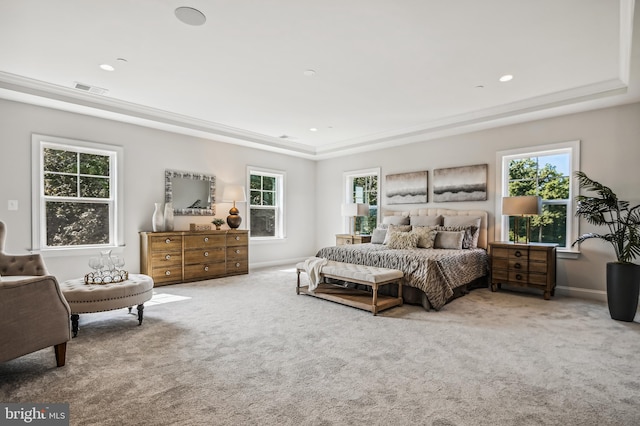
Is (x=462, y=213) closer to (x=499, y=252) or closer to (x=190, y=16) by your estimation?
(x=499, y=252)

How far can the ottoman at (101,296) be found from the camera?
9.39 ft

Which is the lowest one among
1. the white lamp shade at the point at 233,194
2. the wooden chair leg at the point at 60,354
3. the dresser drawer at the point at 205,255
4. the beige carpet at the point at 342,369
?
the beige carpet at the point at 342,369

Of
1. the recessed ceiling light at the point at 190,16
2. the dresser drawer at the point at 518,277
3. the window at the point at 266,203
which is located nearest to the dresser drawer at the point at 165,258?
the window at the point at 266,203

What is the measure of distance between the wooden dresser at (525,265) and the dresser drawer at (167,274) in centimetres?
476

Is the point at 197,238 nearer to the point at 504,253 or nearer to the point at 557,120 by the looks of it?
the point at 504,253

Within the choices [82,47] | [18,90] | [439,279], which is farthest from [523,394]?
[18,90]

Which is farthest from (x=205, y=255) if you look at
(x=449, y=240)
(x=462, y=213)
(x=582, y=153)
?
(x=582, y=153)

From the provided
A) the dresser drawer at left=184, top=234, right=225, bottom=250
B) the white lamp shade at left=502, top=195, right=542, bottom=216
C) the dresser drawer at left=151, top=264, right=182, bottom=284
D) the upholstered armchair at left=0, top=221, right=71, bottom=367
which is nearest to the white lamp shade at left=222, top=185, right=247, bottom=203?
the dresser drawer at left=184, top=234, right=225, bottom=250

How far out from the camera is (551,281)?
4.25m

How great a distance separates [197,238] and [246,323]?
258cm

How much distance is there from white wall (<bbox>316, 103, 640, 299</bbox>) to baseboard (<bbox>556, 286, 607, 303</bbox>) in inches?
0.4

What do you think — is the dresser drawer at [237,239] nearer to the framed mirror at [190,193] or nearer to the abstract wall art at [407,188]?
the framed mirror at [190,193]

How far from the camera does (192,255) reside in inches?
211

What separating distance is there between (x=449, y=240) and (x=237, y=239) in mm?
3620
